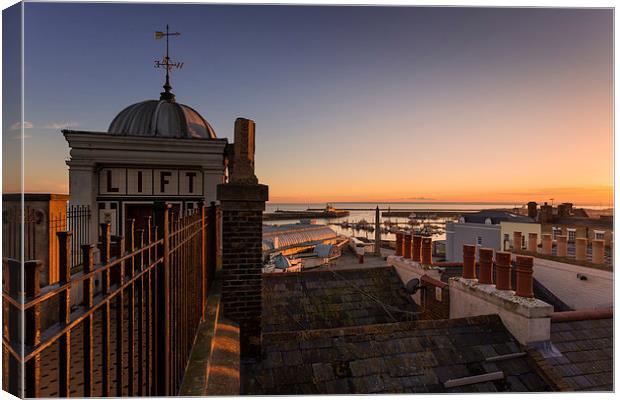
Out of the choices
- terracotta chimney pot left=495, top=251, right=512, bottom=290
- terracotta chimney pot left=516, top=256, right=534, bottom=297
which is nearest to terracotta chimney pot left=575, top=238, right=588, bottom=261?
terracotta chimney pot left=495, top=251, right=512, bottom=290

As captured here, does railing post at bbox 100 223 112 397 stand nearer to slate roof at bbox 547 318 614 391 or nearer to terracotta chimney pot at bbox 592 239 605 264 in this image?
slate roof at bbox 547 318 614 391

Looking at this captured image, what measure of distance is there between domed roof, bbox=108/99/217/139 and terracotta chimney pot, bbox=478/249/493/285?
7.32 m

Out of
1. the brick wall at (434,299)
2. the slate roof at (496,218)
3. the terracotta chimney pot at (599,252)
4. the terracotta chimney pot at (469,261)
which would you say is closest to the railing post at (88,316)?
the terracotta chimney pot at (469,261)

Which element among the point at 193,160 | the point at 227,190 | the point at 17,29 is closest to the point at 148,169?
the point at 193,160

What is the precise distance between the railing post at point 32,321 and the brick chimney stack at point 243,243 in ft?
9.31

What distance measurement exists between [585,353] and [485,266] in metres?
1.64

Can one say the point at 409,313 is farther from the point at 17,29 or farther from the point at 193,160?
the point at 17,29

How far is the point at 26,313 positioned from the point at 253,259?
3.03 metres

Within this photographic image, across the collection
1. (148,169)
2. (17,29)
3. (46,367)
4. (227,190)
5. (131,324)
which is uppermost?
(17,29)

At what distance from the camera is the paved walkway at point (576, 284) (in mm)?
7781

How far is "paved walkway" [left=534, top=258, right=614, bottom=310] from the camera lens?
7.78 metres

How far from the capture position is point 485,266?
5.30 meters

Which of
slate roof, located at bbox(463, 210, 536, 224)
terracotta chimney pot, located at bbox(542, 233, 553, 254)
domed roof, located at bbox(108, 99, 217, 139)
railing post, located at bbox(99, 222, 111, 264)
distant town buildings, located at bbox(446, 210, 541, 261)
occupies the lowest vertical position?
distant town buildings, located at bbox(446, 210, 541, 261)

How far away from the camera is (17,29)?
374 centimetres
